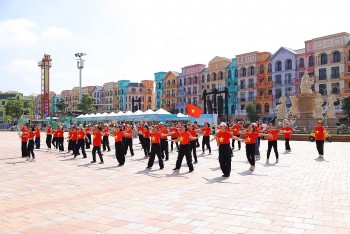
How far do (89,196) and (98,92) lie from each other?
318ft

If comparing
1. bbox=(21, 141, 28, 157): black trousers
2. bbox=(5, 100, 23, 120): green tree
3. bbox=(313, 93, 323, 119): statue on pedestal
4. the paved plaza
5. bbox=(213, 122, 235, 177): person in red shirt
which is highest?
bbox=(5, 100, 23, 120): green tree

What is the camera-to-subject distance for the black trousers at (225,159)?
10258 mm

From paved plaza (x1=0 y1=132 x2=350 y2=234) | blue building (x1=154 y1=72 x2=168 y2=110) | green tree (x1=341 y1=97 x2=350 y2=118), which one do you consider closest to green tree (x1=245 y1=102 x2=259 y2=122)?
green tree (x1=341 y1=97 x2=350 y2=118)

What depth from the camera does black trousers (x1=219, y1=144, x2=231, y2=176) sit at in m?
10.3

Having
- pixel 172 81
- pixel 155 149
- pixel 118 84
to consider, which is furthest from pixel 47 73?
pixel 155 149

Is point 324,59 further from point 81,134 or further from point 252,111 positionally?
point 81,134

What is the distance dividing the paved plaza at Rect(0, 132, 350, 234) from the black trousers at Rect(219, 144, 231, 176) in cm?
33

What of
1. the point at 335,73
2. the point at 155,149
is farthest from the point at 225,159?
the point at 335,73

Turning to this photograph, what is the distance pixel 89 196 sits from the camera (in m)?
7.80

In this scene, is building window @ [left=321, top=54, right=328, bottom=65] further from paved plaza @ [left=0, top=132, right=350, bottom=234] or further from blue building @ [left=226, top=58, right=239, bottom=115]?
paved plaza @ [left=0, top=132, right=350, bottom=234]

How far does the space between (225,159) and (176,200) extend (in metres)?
3.56

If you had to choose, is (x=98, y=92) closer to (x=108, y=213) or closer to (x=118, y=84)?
(x=118, y=84)

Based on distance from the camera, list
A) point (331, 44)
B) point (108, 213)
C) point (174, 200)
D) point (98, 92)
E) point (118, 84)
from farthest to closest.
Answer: point (98, 92) → point (118, 84) → point (331, 44) → point (174, 200) → point (108, 213)

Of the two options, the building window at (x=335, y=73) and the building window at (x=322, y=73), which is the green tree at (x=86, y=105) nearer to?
the building window at (x=322, y=73)
